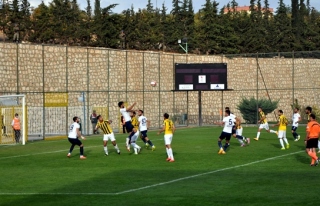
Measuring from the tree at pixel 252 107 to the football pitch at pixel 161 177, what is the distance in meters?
28.4

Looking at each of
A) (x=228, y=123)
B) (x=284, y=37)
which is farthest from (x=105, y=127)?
(x=284, y=37)

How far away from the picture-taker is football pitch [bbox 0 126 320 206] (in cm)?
1697

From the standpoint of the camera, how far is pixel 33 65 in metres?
49.9

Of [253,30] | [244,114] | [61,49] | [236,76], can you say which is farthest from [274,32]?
[61,49]

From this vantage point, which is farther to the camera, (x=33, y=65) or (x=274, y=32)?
(x=274, y=32)

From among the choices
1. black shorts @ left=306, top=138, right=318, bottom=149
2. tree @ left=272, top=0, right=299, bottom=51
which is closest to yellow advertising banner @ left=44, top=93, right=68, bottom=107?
black shorts @ left=306, top=138, right=318, bottom=149

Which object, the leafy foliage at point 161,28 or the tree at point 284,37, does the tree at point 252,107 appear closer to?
the leafy foliage at point 161,28

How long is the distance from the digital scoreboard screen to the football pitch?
21.9 meters

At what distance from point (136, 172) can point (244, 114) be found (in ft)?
133

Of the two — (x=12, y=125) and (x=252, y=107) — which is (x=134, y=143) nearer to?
(x=12, y=125)

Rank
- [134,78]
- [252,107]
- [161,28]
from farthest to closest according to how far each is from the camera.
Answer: [161,28] < [252,107] < [134,78]

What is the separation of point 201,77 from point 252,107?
328 inches

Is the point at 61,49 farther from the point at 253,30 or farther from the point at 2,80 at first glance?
the point at 253,30

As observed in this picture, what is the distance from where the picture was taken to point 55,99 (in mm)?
44750
